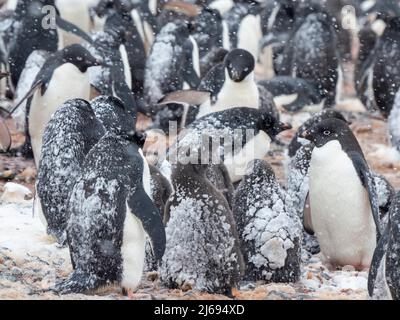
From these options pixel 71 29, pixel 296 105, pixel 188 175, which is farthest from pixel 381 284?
pixel 71 29

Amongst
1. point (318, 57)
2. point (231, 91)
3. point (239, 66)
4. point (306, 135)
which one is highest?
point (318, 57)

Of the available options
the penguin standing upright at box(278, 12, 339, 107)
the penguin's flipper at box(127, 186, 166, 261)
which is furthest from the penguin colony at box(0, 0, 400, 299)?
the penguin standing upright at box(278, 12, 339, 107)

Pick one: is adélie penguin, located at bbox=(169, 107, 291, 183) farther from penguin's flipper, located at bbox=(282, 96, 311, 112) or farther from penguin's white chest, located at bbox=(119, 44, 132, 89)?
penguin's flipper, located at bbox=(282, 96, 311, 112)

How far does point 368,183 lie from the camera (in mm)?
6258

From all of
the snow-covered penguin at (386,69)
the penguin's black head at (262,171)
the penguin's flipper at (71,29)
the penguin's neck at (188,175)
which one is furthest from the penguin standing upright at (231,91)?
the penguin's neck at (188,175)

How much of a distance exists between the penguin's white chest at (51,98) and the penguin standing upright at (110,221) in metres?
2.99

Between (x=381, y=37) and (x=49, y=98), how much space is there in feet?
14.3

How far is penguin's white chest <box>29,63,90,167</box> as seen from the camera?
8227 millimetres

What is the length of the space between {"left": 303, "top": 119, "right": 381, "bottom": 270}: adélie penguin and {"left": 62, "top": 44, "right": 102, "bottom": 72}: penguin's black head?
2416 millimetres

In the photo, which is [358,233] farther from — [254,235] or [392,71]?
[392,71]

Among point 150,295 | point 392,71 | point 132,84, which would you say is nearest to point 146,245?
point 150,295

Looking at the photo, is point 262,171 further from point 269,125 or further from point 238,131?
point 269,125

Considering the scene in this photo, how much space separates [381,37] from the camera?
11188 mm

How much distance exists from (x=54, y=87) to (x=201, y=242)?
3.35 meters
